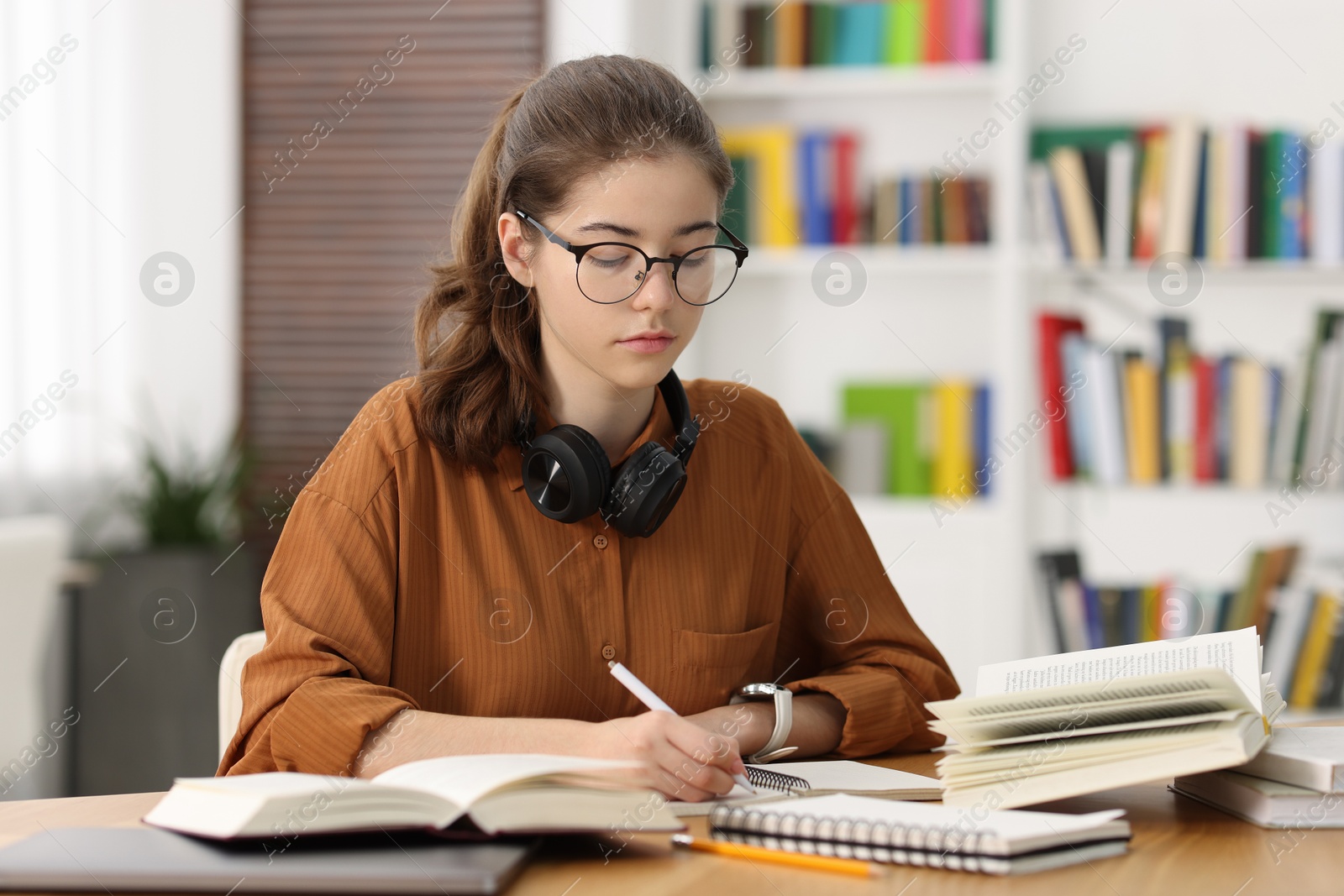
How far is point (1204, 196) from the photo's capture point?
116 inches

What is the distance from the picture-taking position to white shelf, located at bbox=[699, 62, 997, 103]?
3148 mm

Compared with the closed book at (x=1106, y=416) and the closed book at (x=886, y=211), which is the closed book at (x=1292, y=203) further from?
the closed book at (x=886, y=211)

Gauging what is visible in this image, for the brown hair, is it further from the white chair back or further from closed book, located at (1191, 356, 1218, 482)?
closed book, located at (1191, 356, 1218, 482)

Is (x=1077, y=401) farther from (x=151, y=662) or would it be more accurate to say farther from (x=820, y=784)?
(x=151, y=662)

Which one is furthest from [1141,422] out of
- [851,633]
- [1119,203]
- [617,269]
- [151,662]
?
[151,662]

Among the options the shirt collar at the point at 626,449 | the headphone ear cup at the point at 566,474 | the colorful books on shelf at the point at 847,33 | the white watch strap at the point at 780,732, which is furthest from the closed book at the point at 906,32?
the white watch strap at the point at 780,732

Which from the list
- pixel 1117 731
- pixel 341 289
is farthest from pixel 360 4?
pixel 1117 731

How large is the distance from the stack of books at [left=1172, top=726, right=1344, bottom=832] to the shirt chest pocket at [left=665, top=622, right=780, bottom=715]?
1.71 ft

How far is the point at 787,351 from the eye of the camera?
134 inches

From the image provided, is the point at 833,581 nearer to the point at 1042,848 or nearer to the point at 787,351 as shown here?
the point at 1042,848

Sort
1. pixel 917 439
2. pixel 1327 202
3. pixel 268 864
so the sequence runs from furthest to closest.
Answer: pixel 917 439 < pixel 1327 202 < pixel 268 864

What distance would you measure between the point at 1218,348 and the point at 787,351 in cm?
107

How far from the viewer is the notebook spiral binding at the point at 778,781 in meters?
1.10

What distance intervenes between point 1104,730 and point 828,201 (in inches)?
94.9
